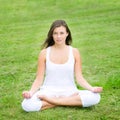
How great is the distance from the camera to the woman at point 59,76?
6.21 m

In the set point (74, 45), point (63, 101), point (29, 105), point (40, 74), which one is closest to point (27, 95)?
point (29, 105)

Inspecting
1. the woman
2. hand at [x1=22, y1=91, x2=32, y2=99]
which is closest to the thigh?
the woman

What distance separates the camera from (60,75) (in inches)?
248

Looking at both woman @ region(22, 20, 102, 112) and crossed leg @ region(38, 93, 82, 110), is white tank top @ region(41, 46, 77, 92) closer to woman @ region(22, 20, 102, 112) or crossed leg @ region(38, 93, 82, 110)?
woman @ region(22, 20, 102, 112)

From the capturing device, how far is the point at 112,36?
1324 cm

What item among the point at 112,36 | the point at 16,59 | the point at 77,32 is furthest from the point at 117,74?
the point at 77,32

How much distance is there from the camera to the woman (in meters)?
6.21

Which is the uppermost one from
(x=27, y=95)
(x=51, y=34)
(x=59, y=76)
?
(x=51, y=34)

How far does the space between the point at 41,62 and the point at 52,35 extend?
0.39 m

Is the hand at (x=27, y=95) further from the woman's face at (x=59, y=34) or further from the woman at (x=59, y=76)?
the woman's face at (x=59, y=34)

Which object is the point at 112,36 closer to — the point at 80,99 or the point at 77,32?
the point at 77,32

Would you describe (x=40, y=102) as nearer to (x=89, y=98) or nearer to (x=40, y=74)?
(x=40, y=74)

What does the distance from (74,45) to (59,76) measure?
5.73 m

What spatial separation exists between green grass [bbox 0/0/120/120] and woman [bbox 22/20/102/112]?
0.44ft
